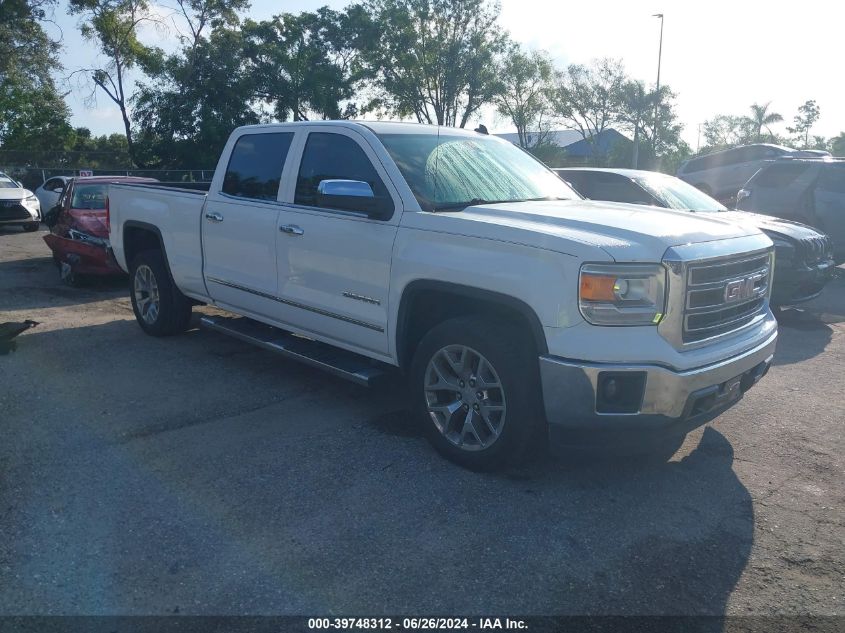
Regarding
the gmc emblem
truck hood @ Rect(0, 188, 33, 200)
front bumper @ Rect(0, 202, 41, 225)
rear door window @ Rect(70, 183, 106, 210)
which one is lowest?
front bumper @ Rect(0, 202, 41, 225)

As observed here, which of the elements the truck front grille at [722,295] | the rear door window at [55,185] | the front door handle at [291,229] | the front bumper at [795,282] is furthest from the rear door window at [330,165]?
the rear door window at [55,185]

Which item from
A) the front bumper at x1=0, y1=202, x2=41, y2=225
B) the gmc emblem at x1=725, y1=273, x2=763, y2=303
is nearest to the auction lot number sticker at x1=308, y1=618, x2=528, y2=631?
the gmc emblem at x1=725, y1=273, x2=763, y2=303

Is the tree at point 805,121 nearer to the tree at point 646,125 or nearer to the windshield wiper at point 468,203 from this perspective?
the tree at point 646,125

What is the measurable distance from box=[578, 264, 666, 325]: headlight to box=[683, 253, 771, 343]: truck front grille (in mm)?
209

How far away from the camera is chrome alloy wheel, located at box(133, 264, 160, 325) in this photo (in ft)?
24.3

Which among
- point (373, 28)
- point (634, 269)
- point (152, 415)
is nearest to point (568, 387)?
point (634, 269)

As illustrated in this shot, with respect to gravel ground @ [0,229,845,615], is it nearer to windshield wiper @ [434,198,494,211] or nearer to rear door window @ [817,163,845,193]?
windshield wiper @ [434,198,494,211]

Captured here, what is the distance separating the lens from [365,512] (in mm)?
3887

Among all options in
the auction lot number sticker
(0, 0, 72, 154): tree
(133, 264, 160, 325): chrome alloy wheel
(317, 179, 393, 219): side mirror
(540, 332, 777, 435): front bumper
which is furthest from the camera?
(0, 0, 72, 154): tree

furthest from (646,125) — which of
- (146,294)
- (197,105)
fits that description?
(146,294)

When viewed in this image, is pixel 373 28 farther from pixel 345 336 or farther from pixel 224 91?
pixel 345 336

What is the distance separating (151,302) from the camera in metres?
7.52

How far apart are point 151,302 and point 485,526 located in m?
5.03

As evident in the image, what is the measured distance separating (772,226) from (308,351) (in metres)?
6.57
